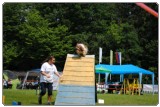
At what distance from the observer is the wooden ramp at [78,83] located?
8.62 meters

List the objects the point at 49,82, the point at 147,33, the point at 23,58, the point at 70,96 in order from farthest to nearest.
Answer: the point at 147,33
the point at 23,58
the point at 49,82
the point at 70,96

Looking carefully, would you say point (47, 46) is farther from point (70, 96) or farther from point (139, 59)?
point (70, 96)

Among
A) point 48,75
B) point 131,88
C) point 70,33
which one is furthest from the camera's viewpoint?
point 70,33

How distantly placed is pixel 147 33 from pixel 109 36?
11.9 feet

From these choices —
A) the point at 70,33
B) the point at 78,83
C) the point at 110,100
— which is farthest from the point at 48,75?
the point at 70,33

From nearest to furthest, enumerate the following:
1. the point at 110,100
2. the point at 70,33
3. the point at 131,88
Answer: the point at 110,100 → the point at 131,88 → the point at 70,33

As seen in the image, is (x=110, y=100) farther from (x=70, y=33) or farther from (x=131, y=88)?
(x=70, y=33)

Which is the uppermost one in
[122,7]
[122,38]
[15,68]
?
[122,7]

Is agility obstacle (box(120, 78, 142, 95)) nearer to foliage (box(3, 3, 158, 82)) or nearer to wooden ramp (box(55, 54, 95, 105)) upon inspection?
wooden ramp (box(55, 54, 95, 105))

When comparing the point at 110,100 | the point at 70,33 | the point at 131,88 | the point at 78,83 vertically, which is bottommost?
the point at 131,88

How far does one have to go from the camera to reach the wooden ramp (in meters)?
8.62

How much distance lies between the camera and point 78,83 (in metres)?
8.67

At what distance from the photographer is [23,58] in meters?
38.4

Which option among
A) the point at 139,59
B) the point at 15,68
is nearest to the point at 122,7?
the point at 139,59
